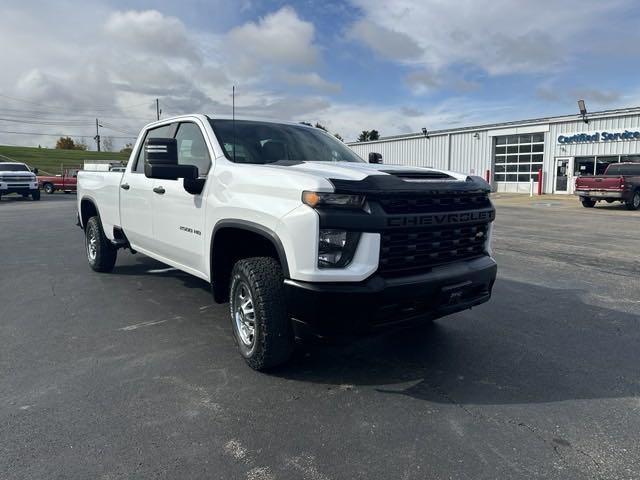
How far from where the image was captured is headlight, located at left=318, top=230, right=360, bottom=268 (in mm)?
3020

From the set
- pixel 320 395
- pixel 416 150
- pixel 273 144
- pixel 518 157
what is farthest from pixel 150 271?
pixel 416 150

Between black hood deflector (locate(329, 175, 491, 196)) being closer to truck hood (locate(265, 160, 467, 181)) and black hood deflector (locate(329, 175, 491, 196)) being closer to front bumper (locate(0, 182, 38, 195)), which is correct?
truck hood (locate(265, 160, 467, 181))

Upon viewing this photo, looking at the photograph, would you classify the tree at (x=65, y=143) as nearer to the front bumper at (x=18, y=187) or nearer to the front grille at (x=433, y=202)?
the front bumper at (x=18, y=187)

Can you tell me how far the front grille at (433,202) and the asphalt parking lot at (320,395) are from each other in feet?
3.90

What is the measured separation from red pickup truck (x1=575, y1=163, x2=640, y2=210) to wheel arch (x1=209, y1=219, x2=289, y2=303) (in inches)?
743

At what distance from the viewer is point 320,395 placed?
3.26 metres

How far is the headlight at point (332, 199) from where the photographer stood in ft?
9.83

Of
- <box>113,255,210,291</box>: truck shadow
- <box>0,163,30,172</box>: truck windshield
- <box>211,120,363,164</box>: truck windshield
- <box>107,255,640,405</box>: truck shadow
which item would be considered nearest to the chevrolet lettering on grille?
<box>107,255,640,405</box>: truck shadow

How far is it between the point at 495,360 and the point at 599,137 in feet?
90.6

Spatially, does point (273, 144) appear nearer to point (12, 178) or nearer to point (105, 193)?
point (105, 193)

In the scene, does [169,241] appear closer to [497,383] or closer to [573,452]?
[497,383]

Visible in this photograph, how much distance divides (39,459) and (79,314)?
272 cm

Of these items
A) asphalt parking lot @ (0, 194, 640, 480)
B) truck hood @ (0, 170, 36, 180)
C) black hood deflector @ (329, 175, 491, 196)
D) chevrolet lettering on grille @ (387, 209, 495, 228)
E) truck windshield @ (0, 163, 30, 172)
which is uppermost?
truck windshield @ (0, 163, 30, 172)

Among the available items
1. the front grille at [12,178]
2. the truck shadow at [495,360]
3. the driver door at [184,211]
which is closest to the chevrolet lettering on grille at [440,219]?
the truck shadow at [495,360]
